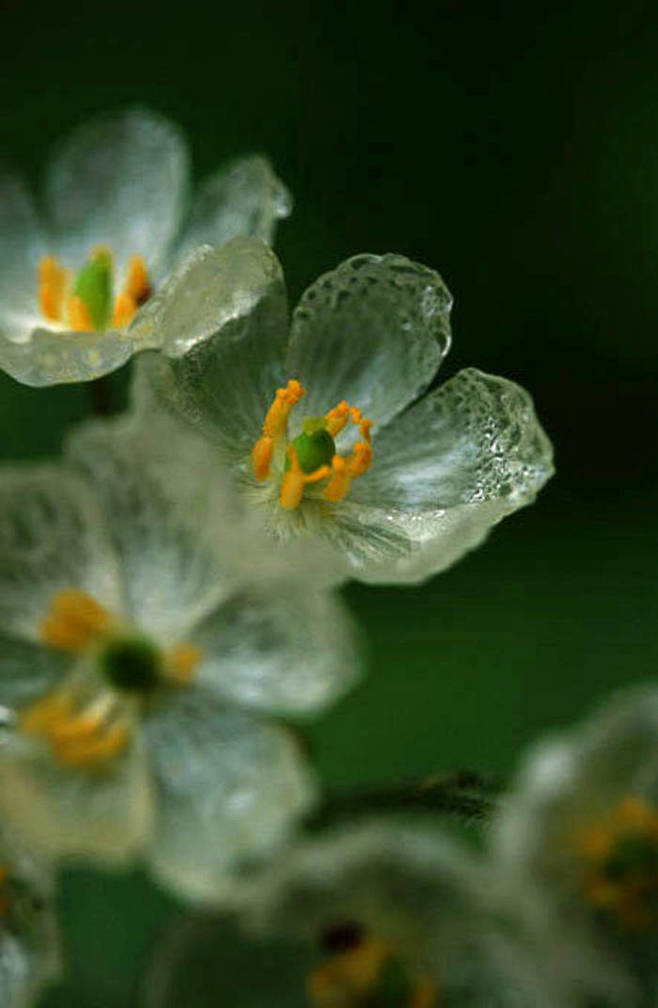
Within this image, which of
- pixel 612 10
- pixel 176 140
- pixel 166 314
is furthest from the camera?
pixel 612 10

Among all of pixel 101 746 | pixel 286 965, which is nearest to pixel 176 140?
pixel 101 746

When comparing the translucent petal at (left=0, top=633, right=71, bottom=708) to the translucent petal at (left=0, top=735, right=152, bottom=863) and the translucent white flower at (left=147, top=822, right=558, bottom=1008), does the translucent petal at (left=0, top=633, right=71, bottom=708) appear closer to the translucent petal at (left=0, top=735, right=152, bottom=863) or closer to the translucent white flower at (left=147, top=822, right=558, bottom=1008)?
the translucent petal at (left=0, top=735, right=152, bottom=863)

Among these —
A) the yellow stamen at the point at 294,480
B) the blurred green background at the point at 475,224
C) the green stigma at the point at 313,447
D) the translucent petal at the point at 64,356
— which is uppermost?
the translucent petal at the point at 64,356

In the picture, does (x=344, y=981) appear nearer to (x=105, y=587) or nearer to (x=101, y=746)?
(x=101, y=746)

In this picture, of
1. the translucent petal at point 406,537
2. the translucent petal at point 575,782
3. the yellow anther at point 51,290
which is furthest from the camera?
the yellow anther at point 51,290

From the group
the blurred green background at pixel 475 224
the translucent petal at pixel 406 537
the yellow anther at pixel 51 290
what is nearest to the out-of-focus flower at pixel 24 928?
the translucent petal at pixel 406 537

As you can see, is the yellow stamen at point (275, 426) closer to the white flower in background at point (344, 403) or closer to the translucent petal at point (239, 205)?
the white flower in background at point (344, 403)

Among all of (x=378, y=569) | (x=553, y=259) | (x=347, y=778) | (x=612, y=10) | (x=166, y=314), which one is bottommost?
(x=347, y=778)

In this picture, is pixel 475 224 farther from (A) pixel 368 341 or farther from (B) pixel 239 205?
(A) pixel 368 341

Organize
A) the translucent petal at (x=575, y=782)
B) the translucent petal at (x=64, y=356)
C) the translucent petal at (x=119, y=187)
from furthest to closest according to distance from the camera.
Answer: the translucent petal at (x=119, y=187), the translucent petal at (x=64, y=356), the translucent petal at (x=575, y=782)
